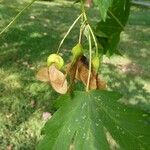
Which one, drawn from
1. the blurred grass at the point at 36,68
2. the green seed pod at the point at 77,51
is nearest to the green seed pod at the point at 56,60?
the green seed pod at the point at 77,51

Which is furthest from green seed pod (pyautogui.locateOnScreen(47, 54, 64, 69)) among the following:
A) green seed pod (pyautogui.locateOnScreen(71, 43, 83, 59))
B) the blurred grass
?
the blurred grass

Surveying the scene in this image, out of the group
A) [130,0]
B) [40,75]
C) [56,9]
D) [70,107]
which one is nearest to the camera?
[40,75]

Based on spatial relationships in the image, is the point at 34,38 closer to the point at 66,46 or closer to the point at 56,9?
the point at 66,46

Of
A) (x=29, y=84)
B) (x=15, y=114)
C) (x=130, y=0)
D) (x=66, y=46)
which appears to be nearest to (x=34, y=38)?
(x=66, y=46)

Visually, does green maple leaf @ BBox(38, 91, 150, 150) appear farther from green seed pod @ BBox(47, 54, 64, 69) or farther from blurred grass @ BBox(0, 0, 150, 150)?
blurred grass @ BBox(0, 0, 150, 150)

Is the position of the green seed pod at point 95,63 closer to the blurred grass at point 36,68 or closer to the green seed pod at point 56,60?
the green seed pod at point 56,60

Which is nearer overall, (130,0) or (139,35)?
(130,0)
